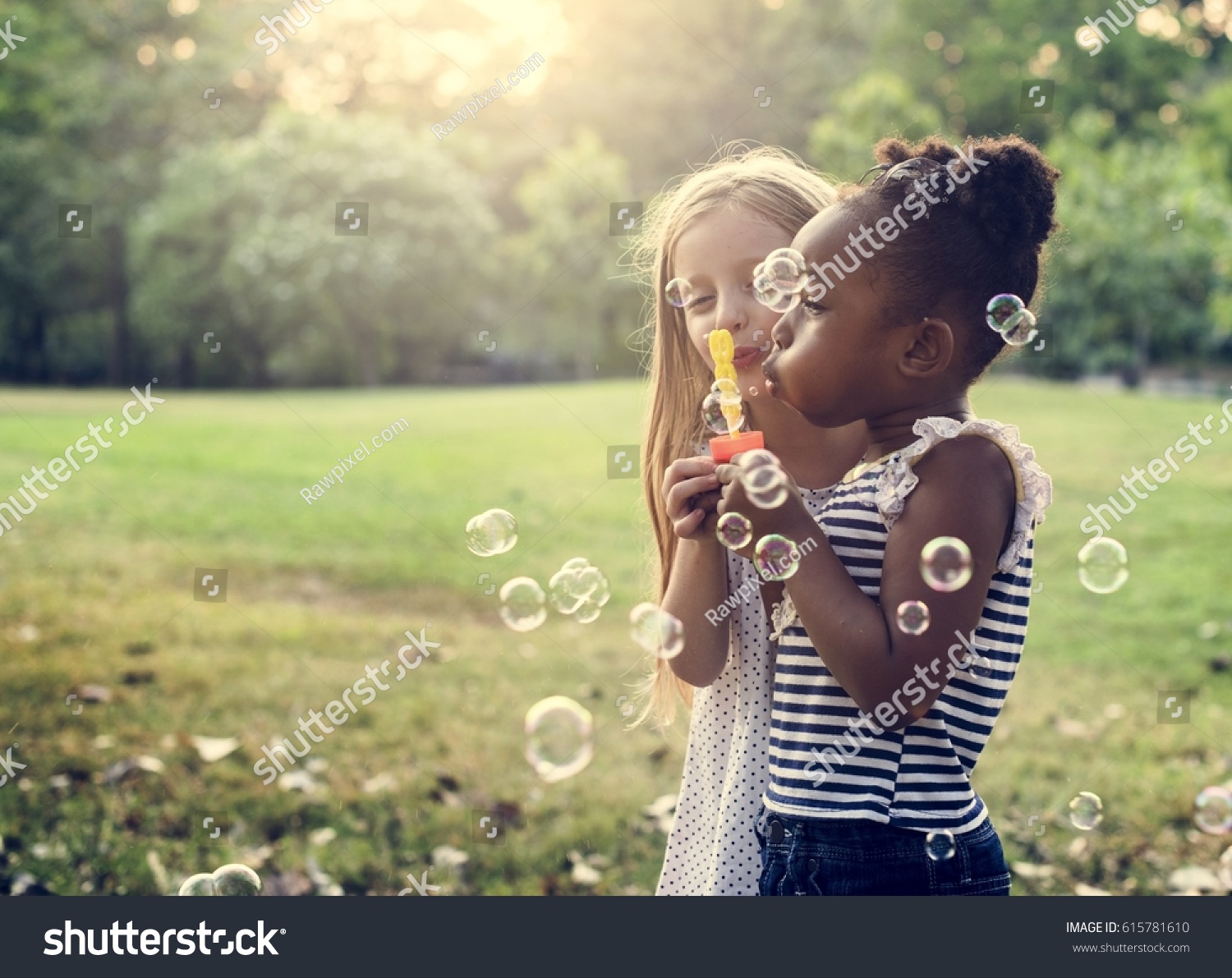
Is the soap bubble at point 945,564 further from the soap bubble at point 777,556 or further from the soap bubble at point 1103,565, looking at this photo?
the soap bubble at point 1103,565

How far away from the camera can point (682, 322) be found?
226cm

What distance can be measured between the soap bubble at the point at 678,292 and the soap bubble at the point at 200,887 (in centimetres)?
169

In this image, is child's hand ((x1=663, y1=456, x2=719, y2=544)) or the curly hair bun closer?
the curly hair bun

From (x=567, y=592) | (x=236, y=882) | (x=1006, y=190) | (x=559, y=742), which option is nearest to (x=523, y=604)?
(x=567, y=592)

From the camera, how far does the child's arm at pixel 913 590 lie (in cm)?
152

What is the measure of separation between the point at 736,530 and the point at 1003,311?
1.61ft

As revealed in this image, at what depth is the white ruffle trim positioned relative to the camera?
1.57 metres

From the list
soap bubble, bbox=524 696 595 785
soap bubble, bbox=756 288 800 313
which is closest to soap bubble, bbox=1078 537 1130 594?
soap bubble, bbox=756 288 800 313

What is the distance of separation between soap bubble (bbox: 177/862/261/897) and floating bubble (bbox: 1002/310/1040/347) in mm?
2057

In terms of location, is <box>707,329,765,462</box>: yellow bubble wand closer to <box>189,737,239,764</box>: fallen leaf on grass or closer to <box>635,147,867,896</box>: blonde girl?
<box>635,147,867,896</box>: blonde girl

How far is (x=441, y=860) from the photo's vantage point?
337 centimetres

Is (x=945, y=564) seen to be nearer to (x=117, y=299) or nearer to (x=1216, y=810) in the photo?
(x=1216, y=810)

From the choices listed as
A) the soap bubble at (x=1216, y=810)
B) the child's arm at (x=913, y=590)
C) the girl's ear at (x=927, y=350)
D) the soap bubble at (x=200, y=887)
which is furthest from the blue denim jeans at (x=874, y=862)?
the soap bubble at (x=200, y=887)

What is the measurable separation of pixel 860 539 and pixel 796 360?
274 millimetres
